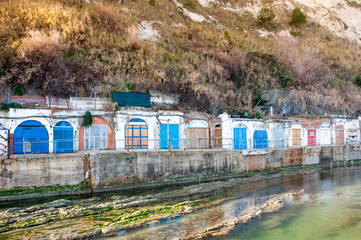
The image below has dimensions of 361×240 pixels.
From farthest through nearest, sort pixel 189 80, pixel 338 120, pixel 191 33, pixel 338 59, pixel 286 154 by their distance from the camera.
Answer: pixel 338 59, pixel 191 33, pixel 338 120, pixel 189 80, pixel 286 154

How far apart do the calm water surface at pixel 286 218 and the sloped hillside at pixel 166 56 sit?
12228 mm

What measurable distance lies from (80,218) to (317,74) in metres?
39.5

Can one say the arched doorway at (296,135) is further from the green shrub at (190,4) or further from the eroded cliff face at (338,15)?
the eroded cliff face at (338,15)

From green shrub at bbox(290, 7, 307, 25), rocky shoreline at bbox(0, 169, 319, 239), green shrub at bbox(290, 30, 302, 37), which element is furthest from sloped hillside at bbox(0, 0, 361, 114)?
rocky shoreline at bbox(0, 169, 319, 239)

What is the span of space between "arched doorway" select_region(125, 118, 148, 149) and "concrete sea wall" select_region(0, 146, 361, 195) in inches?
137

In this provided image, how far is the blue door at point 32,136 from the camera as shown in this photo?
1594 cm

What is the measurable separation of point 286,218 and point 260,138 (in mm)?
13264

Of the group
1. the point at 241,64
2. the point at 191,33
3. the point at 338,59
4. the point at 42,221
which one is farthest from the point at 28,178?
the point at 338,59

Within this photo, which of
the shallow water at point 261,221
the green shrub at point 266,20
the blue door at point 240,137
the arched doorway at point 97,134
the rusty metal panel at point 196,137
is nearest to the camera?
the shallow water at point 261,221

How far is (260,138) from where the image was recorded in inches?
902

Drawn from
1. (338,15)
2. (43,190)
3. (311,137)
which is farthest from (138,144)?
(338,15)

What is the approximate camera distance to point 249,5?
61.2 m

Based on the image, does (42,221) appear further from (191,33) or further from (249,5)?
(249,5)

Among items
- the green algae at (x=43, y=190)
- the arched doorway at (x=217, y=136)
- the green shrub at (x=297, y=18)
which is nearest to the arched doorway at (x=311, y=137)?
the arched doorway at (x=217, y=136)
